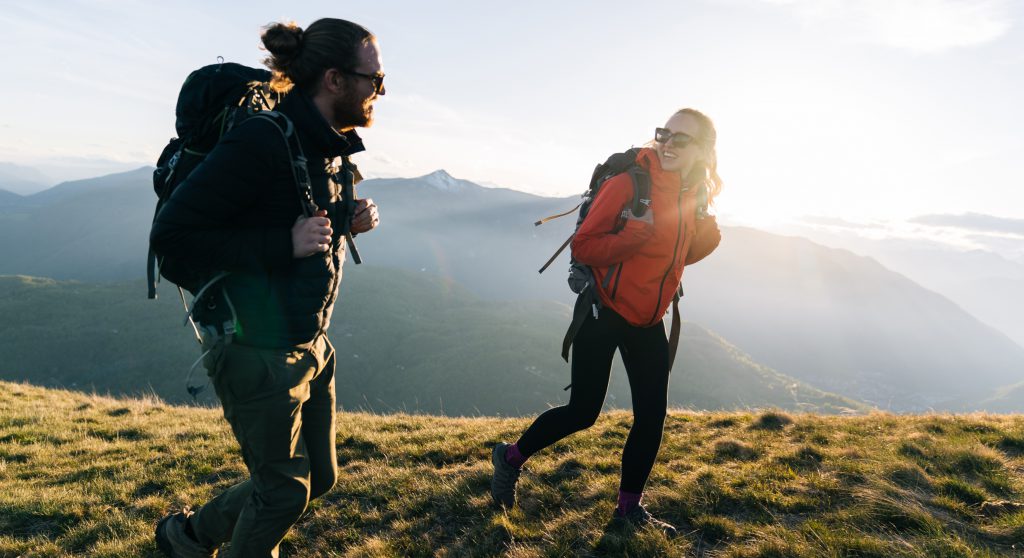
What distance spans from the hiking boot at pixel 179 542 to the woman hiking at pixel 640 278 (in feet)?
10.6

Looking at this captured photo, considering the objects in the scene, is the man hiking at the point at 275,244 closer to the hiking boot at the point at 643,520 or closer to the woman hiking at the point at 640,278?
the woman hiking at the point at 640,278

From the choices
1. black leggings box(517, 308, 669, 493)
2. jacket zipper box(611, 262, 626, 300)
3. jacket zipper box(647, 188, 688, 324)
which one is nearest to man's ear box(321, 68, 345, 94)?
jacket zipper box(611, 262, 626, 300)

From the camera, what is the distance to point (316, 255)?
3264mm

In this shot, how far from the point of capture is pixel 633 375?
187 inches

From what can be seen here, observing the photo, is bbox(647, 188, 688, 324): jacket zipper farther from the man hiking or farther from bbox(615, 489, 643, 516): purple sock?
the man hiking

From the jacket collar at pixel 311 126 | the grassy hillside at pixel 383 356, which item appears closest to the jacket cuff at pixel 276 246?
the jacket collar at pixel 311 126

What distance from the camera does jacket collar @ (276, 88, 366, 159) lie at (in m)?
3.13

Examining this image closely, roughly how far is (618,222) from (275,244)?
298 cm

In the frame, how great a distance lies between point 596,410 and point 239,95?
406 centimetres

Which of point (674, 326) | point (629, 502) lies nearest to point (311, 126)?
point (674, 326)

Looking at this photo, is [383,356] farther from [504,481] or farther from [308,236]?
[308,236]

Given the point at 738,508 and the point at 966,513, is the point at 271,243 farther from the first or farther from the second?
the point at 966,513

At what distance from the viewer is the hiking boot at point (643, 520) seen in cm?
470

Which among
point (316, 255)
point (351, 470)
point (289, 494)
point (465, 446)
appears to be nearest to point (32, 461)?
point (351, 470)
